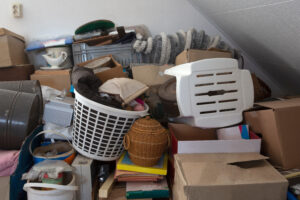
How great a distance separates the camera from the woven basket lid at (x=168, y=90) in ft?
4.54

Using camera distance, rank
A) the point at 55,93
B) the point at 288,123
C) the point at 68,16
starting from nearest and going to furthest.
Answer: the point at 288,123 → the point at 55,93 → the point at 68,16

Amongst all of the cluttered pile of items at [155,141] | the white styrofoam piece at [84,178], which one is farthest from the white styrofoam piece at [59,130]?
the white styrofoam piece at [84,178]

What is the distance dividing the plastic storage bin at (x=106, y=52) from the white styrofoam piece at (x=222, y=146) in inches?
39.6

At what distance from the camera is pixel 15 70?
1.65 meters

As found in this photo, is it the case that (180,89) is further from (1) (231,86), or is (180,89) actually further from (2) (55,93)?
(2) (55,93)

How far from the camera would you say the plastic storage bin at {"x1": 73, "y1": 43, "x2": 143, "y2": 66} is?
1.75 m

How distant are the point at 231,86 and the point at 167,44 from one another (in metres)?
0.76

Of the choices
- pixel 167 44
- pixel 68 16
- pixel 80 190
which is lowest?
pixel 80 190

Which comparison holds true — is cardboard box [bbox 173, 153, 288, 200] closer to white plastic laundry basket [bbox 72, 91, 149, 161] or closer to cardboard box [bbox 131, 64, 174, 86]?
white plastic laundry basket [bbox 72, 91, 149, 161]

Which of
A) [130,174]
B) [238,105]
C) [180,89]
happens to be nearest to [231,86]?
[238,105]

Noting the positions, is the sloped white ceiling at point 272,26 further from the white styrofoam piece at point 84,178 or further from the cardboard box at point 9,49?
the cardboard box at point 9,49

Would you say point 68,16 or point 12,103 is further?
point 68,16

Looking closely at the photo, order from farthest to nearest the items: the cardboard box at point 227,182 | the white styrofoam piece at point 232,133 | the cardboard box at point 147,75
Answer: the cardboard box at point 147,75
the white styrofoam piece at point 232,133
the cardboard box at point 227,182

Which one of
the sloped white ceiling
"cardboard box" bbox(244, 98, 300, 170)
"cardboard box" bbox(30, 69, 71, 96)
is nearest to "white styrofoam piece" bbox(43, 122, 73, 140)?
"cardboard box" bbox(30, 69, 71, 96)
